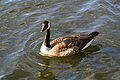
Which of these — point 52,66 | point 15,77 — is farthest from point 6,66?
point 52,66

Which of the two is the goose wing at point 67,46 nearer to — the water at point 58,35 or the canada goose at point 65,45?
the canada goose at point 65,45

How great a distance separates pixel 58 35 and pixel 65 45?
1.84 meters

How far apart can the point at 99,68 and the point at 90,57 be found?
1.05 metres

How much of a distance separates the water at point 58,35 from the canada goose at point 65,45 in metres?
0.29

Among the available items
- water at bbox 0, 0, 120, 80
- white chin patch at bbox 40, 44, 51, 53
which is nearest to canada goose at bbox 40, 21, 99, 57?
white chin patch at bbox 40, 44, 51, 53

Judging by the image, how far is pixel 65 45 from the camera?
13070 millimetres

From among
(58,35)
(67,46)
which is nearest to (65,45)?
(67,46)

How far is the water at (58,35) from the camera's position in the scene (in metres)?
11.9

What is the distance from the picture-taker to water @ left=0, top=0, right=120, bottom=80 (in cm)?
1191

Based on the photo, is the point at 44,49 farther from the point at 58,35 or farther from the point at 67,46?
the point at 58,35

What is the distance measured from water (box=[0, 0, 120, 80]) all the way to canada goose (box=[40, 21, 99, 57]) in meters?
0.29

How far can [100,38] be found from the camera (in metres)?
14.2

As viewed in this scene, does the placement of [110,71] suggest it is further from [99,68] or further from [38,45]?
[38,45]

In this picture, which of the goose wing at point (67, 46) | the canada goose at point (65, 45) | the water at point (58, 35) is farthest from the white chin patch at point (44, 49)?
the water at point (58, 35)
